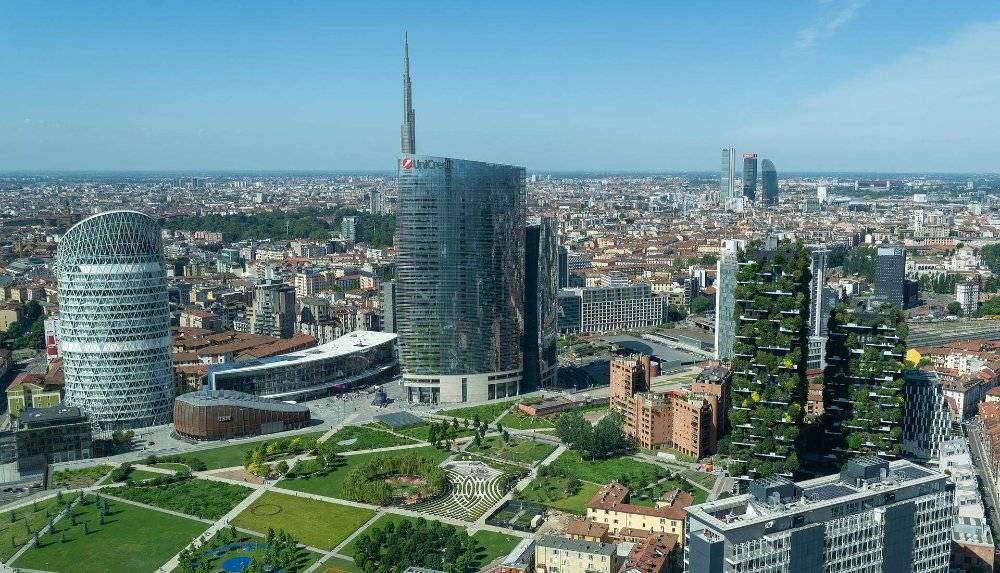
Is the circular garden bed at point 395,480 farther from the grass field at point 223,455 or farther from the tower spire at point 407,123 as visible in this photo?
the tower spire at point 407,123

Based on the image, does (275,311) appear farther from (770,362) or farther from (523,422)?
(770,362)

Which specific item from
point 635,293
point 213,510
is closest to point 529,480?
point 213,510


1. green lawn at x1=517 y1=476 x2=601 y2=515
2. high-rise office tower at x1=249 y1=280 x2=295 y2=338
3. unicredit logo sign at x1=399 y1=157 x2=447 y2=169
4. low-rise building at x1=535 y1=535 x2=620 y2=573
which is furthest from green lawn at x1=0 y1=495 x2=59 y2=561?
high-rise office tower at x1=249 y1=280 x2=295 y2=338

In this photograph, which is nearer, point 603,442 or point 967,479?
point 967,479

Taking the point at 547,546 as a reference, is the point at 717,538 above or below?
above

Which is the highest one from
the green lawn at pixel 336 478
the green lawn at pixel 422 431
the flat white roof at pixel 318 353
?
the flat white roof at pixel 318 353

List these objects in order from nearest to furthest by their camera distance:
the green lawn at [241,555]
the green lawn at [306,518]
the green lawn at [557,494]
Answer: the green lawn at [241,555] → the green lawn at [306,518] → the green lawn at [557,494]

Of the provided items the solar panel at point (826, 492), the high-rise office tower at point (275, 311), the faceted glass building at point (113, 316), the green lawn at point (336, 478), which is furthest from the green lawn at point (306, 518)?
the high-rise office tower at point (275, 311)

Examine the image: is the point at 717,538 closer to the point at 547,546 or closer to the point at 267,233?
the point at 547,546
